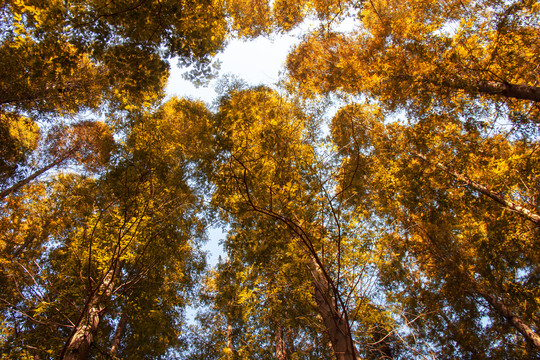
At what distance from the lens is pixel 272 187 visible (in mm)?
3707

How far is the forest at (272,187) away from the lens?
136 inches

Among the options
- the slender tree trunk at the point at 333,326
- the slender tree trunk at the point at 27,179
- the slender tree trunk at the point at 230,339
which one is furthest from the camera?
the slender tree trunk at the point at 230,339

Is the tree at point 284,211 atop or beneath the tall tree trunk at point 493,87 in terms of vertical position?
beneath

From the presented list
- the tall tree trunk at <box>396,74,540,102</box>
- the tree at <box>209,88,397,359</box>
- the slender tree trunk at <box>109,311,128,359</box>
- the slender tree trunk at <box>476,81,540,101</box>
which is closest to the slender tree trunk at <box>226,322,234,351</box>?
the slender tree trunk at <box>109,311,128,359</box>

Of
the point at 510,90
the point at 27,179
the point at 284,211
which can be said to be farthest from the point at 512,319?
the point at 27,179

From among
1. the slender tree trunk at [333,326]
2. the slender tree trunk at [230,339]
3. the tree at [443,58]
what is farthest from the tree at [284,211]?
the slender tree trunk at [230,339]

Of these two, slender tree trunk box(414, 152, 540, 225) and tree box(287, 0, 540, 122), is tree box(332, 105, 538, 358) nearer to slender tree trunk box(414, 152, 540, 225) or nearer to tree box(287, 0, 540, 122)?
slender tree trunk box(414, 152, 540, 225)

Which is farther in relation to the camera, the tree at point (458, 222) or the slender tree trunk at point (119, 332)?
the slender tree trunk at point (119, 332)

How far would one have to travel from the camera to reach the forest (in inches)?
136

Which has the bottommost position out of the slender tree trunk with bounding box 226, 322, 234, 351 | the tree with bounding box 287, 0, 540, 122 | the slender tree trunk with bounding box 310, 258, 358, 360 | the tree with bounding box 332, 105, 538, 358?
the slender tree trunk with bounding box 310, 258, 358, 360

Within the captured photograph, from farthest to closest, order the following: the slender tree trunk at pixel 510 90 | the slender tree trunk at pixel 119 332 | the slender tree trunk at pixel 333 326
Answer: the slender tree trunk at pixel 119 332 < the slender tree trunk at pixel 510 90 < the slender tree trunk at pixel 333 326

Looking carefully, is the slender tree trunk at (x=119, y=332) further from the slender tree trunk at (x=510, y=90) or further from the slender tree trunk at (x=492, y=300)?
the slender tree trunk at (x=510, y=90)

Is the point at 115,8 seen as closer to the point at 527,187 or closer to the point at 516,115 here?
the point at 516,115

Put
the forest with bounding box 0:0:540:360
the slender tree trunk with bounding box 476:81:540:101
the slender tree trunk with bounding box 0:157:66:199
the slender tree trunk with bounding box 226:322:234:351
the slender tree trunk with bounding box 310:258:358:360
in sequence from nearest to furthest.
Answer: the slender tree trunk with bounding box 310:258:358:360 < the forest with bounding box 0:0:540:360 < the slender tree trunk with bounding box 476:81:540:101 < the slender tree trunk with bounding box 0:157:66:199 < the slender tree trunk with bounding box 226:322:234:351
